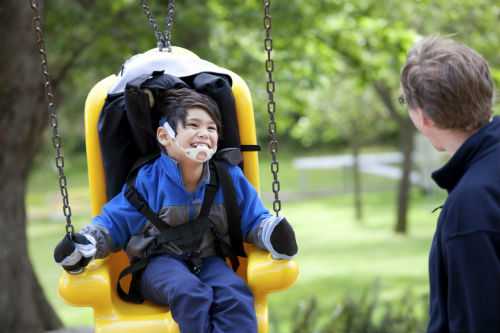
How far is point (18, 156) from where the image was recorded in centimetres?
589

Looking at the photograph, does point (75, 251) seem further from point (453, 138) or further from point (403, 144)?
point (403, 144)

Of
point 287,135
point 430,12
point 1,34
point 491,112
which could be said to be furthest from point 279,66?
point 287,135

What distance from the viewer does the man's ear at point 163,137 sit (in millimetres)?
3209

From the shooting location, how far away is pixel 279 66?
826 cm

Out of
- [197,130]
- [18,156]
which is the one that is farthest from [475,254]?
[18,156]

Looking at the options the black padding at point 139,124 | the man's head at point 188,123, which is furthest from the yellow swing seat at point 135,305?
the man's head at point 188,123

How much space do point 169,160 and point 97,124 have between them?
1.67 ft

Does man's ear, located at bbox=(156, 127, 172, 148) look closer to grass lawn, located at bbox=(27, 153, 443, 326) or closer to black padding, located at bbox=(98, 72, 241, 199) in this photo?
black padding, located at bbox=(98, 72, 241, 199)

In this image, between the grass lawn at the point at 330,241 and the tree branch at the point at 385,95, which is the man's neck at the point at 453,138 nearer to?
the grass lawn at the point at 330,241

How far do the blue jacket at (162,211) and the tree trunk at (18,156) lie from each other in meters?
2.65

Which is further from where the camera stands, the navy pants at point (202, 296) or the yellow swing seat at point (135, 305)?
the yellow swing seat at point (135, 305)

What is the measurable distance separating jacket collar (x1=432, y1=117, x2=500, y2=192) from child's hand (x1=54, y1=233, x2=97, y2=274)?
1.52 m

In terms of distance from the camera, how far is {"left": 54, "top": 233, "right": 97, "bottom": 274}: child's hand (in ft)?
9.71

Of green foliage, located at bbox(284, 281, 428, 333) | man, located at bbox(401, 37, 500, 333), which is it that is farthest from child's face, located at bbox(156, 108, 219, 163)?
green foliage, located at bbox(284, 281, 428, 333)
